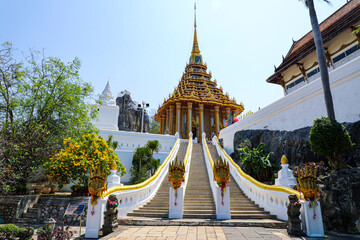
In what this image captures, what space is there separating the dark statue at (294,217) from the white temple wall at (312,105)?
596 cm

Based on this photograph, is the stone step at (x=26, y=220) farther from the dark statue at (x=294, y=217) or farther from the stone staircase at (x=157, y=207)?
the dark statue at (x=294, y=217)

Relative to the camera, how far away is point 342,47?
13.9 meters

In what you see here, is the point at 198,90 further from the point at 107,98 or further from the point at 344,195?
the point at 344,195

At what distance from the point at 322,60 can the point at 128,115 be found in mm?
30568

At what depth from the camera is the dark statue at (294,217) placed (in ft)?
17.7

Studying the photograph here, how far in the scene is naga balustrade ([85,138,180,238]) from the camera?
18.9 ft

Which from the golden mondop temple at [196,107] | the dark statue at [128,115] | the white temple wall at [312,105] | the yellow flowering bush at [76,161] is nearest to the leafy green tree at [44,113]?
the yellow flowering bush at [76,161]

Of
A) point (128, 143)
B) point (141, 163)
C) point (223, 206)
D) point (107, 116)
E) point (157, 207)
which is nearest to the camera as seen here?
point (223, 206)

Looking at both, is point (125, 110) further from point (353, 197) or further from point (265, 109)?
point (353, 197)

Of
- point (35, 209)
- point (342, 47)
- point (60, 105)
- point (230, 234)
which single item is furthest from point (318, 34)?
point (35, 209)

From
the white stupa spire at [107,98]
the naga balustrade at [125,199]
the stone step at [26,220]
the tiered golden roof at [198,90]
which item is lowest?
the stone step at [26,220]

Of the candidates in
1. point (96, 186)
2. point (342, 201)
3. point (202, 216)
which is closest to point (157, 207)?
point (202, 216)

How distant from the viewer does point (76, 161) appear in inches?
384

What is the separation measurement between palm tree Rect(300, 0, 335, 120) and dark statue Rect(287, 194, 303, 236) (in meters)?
4.65
